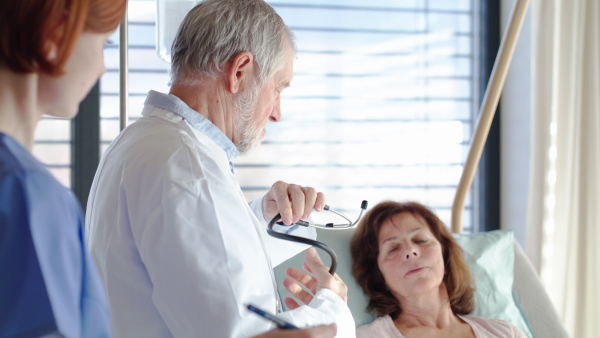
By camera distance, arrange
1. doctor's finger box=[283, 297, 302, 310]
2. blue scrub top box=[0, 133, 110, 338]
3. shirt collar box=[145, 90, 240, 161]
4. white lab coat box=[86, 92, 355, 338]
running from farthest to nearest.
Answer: doctor's finger box=[283, 297, 302, 310] → shirt collar box=[145, 90, 240, 161] → white lab coat box=[86, 92, 355, 338] → blue scrub top box=[0, 133, 110, 338]

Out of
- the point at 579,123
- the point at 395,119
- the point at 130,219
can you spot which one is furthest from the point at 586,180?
the point at 130,219

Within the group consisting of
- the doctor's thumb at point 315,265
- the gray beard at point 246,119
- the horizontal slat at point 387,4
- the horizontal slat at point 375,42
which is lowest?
the doctor's thumb at point 315,265

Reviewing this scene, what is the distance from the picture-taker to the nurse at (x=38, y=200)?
606 millimetres

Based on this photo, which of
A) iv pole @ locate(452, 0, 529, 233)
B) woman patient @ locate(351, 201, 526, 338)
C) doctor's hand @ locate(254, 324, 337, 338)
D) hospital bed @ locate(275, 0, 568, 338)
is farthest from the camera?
iv pole @ locate(452, 0, 529, 233)

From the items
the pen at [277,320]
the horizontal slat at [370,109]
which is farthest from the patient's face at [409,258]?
the pen at [277,320]

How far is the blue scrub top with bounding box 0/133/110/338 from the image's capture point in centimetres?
60

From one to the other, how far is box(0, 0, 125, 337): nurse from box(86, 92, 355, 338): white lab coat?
0.36 m

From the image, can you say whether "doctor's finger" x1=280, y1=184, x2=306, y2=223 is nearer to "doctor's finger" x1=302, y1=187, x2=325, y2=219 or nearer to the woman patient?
"doctor's finger" x1=302, y1=187, x2=325, y2=219

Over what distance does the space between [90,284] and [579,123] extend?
275cm

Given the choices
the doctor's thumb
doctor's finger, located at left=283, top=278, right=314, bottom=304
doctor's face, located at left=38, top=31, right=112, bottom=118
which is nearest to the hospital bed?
doctor's finger, located at left=283, top=278, right=314, bottom=304

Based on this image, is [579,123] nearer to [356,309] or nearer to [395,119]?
[395,119]

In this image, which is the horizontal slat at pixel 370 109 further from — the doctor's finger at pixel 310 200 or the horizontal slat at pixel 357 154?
the doctor's finger at pixel 310 200

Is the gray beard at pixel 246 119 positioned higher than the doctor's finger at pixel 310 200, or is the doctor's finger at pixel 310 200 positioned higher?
the gray beard at pixel 246 119

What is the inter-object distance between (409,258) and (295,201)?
0.82 m
